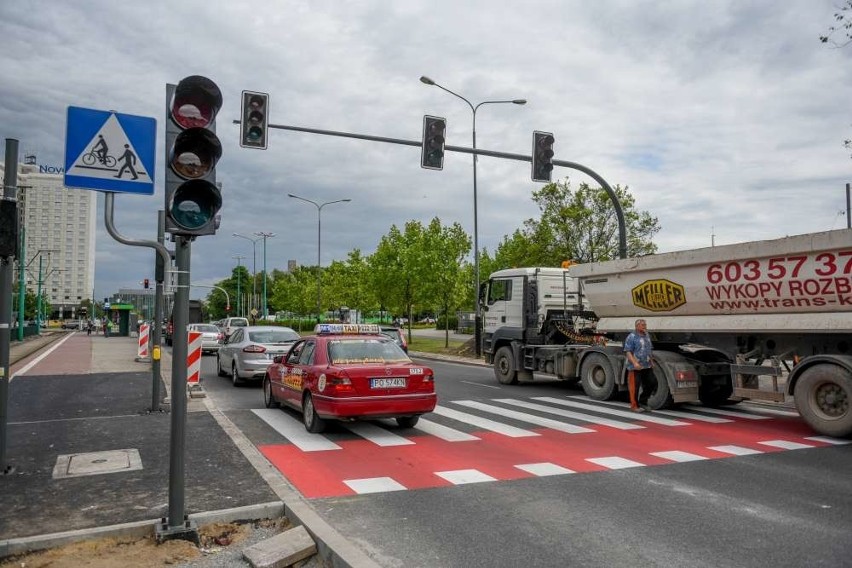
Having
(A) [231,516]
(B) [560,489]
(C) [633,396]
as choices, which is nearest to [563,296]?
(C) [633,396]

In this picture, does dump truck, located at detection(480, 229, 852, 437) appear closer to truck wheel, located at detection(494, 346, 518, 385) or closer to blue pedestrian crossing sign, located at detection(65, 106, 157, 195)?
truck wheel, located at detection(494, 346, 518, 385)

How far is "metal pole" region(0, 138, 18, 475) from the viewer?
6852 mm

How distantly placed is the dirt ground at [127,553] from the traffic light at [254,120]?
1100 cm

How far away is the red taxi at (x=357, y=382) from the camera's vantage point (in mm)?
9305

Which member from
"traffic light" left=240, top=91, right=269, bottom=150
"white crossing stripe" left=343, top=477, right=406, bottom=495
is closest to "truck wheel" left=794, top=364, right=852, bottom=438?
"white crossing stripe" left=343, top=477, right=406, bottom=495

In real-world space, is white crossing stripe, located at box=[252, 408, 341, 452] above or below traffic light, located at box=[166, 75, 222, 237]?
below

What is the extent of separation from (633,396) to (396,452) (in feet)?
19.2

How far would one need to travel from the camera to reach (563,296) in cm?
1700

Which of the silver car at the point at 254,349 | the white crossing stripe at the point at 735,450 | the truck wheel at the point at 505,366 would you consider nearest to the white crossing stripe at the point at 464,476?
the white crossing stripe at the point at 735,450

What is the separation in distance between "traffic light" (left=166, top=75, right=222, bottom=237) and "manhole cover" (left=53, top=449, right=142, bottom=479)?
11.6ft

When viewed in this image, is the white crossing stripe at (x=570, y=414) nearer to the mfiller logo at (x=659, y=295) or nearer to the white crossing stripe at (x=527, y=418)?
the white crossing stripe at (x=527, y=418)

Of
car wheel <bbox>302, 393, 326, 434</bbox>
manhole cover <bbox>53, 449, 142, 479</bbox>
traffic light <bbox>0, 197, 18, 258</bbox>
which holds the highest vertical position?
traffic light <bbox>0, 197, 18, 258</bbox>

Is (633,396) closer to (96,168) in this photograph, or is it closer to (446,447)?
(446,447)

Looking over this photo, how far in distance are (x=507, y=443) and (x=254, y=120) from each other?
9.46m
